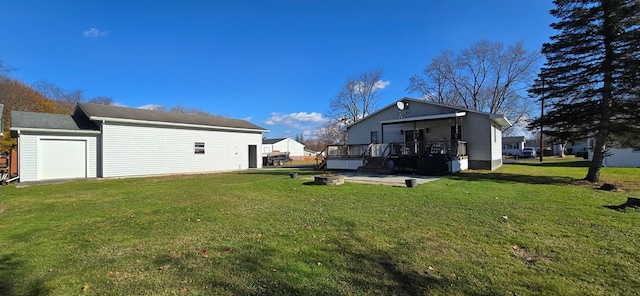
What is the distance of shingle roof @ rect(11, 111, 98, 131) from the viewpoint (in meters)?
13.7

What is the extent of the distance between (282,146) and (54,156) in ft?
152

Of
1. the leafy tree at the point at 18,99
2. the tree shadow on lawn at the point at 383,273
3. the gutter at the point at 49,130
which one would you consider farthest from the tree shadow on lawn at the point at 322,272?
the leafy tree at the point at 18,99

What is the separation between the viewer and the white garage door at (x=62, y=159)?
14.2 meters

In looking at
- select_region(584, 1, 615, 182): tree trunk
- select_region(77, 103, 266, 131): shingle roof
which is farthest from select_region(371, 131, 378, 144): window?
select_region(584, 1, 615, 182): tree trunk

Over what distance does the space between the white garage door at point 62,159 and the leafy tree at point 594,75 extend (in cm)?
2170

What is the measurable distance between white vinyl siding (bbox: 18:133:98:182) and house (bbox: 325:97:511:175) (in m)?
13.2

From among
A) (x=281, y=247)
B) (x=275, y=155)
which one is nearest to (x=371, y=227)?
(x=281, y=247)

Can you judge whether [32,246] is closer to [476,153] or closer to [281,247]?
[281,247]

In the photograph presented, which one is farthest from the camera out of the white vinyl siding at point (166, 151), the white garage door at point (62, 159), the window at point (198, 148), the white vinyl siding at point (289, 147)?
the white vinyl siding at point (289, 147)

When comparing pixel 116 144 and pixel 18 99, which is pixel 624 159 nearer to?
pixel 116 144

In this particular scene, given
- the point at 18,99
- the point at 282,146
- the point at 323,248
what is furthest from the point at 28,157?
the point at 282,146

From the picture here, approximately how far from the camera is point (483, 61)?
36.2 metres

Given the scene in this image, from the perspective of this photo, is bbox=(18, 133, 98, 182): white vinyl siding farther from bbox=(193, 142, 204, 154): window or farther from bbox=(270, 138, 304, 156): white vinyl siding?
bbox=(270, 138, 304, 156): white vinyl siding

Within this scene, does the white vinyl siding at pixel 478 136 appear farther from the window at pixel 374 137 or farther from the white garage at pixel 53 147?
the white garage at pixel 53 147
